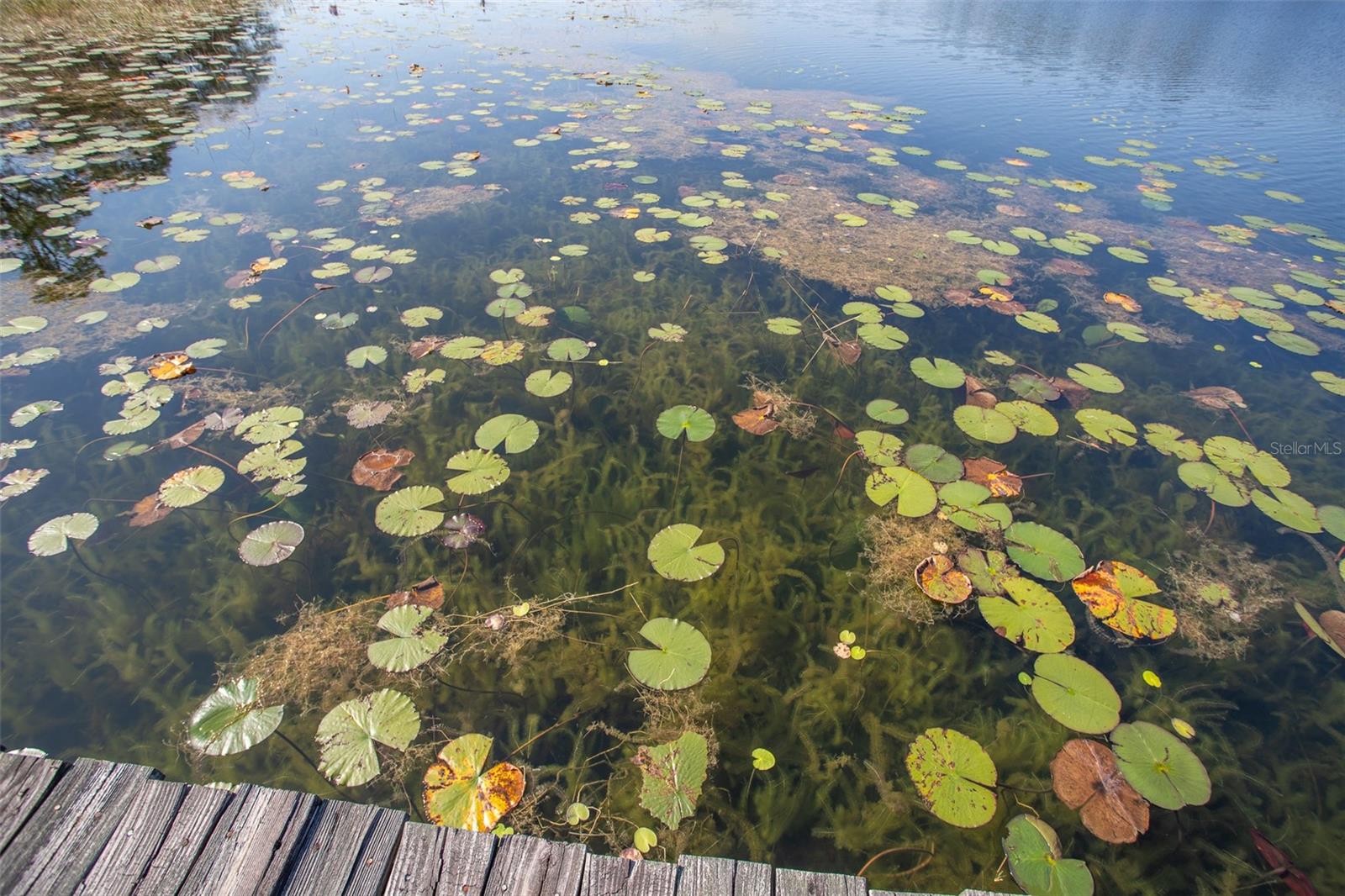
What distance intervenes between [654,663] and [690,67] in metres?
14.7

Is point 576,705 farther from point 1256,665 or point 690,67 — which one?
point 690,67

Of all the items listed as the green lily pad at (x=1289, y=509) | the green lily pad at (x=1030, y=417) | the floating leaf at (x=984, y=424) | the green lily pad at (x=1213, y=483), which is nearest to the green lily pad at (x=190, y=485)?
the floating leaf at (x=984, y=424)

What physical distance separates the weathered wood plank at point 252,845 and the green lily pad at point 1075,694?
2.91 meters

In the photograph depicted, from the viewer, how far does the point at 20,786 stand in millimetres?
1688

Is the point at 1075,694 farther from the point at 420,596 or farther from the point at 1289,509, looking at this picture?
the point at 420,596

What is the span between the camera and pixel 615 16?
2012 centimetres

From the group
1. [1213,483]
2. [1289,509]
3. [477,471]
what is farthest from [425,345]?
[1289,509]

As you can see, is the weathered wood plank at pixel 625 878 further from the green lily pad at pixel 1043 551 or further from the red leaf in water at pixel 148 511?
the red leaf in water at pixel 148 511

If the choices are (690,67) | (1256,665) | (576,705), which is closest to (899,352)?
(1256,665)

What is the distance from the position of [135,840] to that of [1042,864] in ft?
9.79

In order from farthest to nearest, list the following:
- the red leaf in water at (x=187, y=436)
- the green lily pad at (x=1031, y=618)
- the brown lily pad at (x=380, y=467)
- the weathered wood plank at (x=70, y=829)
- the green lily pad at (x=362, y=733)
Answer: the red leaf in water at (x=187, y=436) < the brown lily pad at (x=380, y=467) < the green lily pad at (x=1031, y=618) < the green lily pad at (x=362, y=733) < the weathered wood plank at (x=70, y=829)

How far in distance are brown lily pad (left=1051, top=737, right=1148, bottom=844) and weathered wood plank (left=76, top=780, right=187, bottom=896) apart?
10.3 feet

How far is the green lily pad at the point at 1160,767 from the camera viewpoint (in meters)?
2.15

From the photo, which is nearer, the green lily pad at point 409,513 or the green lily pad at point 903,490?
the green lily pad at point 409,513
